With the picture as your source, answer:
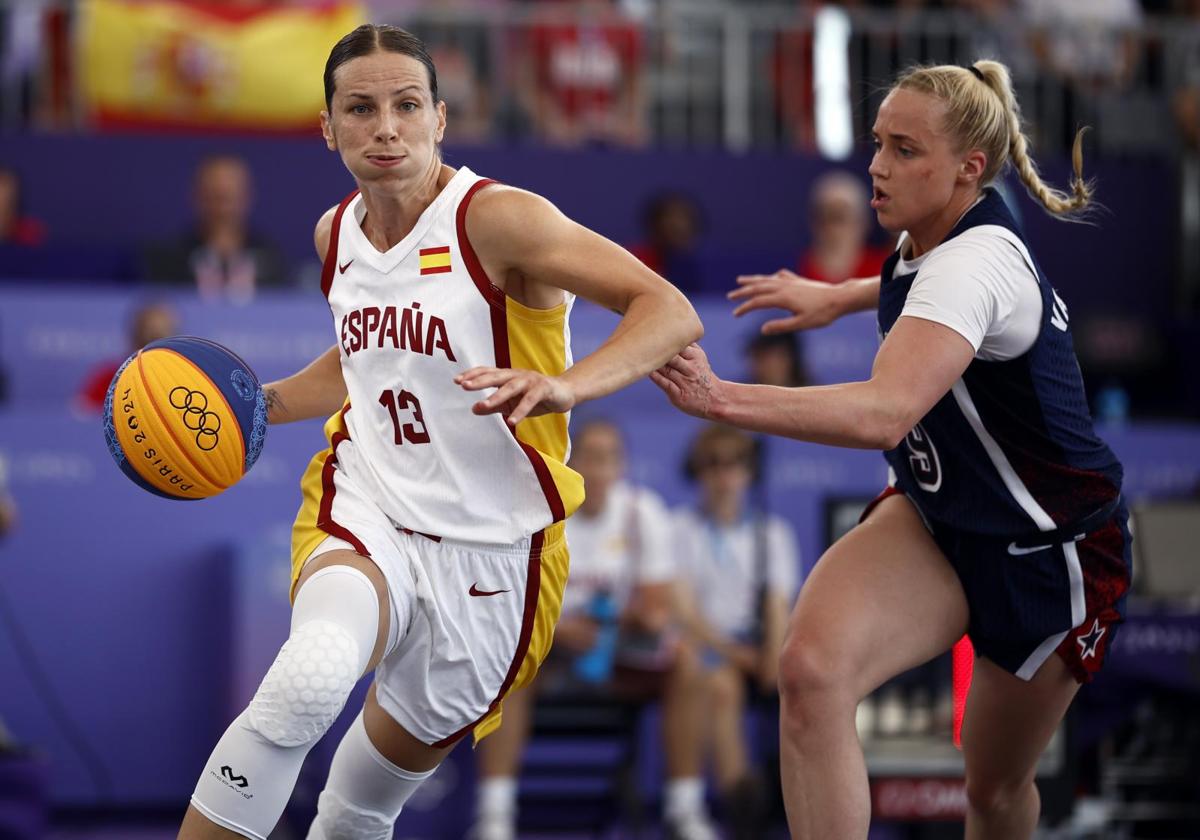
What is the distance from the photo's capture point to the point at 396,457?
3.73 m

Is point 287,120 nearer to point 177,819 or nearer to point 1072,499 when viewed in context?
point 177,819

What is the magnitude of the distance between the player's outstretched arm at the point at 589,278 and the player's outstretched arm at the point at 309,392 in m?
0.64

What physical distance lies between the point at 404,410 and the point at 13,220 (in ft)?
18.6

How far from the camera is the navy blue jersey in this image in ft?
12.3

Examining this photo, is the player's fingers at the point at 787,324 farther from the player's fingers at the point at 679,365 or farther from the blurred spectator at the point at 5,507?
the blurred spectator at the point at 5,507

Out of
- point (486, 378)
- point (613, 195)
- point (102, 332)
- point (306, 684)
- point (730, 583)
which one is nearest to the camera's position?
point (486, 378)

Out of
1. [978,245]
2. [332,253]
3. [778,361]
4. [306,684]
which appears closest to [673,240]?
[778,361]

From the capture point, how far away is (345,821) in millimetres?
3830

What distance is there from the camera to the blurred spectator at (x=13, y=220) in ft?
28.0

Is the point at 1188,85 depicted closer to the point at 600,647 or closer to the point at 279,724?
the point at 600,647

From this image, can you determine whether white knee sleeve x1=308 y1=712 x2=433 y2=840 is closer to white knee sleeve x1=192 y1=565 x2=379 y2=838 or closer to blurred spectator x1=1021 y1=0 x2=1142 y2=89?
white knee sleeve x1=192 y1=565 x2=379 y2=838

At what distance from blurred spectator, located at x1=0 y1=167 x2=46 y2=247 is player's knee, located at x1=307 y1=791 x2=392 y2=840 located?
217 inches

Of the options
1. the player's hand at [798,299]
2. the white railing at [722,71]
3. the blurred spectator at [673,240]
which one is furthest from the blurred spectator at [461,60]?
the player's hand at [798,299]

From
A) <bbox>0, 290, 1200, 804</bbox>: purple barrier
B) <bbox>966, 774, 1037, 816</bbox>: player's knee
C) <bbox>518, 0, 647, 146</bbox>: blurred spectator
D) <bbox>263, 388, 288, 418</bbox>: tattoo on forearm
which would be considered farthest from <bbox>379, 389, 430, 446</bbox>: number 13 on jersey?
<bbox>518, 0, 647, 146</bbox>: blurred spectator
